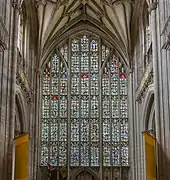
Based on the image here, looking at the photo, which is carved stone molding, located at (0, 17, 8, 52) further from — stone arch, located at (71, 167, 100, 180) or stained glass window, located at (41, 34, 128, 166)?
stone arch, located at (71, 167, 100, 180)

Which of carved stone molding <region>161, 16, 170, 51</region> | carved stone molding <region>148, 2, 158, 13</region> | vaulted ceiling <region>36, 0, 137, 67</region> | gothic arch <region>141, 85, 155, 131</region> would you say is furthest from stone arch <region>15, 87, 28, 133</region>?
carved stone molding <region>161, 16, 170, 51</region>

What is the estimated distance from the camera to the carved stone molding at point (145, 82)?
1100 inches

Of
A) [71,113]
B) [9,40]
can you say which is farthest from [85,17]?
[9,40]

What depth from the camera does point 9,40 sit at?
24047mm

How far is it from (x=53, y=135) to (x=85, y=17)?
8.80 m

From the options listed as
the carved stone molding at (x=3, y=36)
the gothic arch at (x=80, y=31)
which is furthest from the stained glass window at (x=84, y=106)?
the carved stone molding at (x=3, y=36)

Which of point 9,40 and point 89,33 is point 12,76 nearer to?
point 9,40

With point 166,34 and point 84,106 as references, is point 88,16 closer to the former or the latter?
point 84,106

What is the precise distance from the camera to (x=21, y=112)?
29.9 m

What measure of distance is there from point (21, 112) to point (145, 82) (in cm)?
763

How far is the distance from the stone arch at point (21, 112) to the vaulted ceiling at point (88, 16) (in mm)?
6316

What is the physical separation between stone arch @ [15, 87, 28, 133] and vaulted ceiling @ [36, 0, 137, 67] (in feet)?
20.7

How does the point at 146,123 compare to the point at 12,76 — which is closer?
the point at 12,76

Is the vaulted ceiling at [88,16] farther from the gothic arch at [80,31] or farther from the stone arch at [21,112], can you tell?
the stone arch at [21,112]
